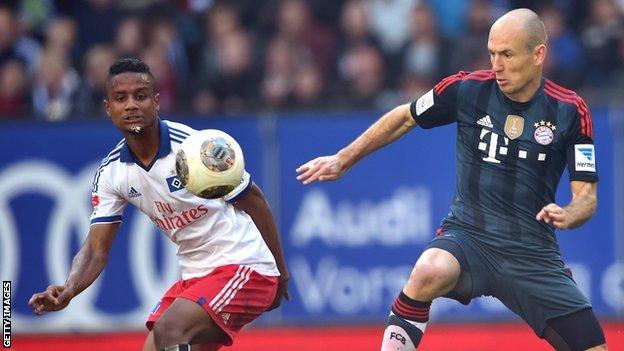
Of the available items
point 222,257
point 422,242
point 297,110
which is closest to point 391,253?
point 422,242

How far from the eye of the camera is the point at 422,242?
12594 mm

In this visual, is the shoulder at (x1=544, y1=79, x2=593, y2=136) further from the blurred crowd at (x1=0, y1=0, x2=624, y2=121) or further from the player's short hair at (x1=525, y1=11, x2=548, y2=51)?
the blurred crowd at (x1=0, y1=0, x2=624, y2=121)

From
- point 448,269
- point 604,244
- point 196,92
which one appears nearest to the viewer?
point 448,269

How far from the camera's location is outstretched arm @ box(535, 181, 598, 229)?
6.45 metres

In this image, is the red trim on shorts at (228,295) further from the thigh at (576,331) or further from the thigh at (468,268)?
the thigh at (576,331)

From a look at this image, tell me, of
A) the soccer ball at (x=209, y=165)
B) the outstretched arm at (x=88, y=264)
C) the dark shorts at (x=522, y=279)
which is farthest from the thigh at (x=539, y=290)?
the outstretched arm at (x=88, y=264)

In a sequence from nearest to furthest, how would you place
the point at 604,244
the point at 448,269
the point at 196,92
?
the point at 448,269 < the point at 604,244 < the point at 196,92

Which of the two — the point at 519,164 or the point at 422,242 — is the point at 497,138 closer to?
the point at 519,164

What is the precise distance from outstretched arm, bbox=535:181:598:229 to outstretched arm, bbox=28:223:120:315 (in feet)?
8.02

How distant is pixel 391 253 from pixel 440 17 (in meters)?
3.00

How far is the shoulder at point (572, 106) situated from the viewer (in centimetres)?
703

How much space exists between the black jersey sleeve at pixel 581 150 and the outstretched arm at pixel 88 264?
8.45 ft

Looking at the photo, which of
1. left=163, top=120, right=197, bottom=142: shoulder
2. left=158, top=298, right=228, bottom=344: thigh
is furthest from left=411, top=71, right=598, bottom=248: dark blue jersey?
left=158, top=298, right=228, bottom=344: thigh

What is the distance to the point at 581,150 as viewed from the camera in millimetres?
7020
